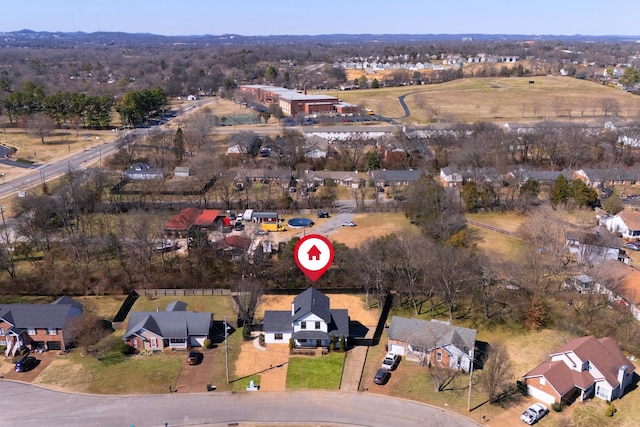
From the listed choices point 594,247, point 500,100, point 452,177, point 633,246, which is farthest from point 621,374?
point 500,100

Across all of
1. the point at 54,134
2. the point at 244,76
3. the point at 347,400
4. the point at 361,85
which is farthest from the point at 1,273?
the point at 244,76

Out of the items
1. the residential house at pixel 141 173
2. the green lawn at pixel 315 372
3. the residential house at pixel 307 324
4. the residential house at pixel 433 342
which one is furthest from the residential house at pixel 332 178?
the green lawn at pixel 315 372

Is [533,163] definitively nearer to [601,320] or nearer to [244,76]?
[601,320]

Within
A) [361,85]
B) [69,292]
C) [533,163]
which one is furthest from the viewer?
[361,85]

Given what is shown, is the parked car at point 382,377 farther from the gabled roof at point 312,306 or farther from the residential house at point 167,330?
the residential house at point 167,330

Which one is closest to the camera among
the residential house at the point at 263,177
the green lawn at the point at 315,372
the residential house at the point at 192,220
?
the green lawn at the point at 315,372
